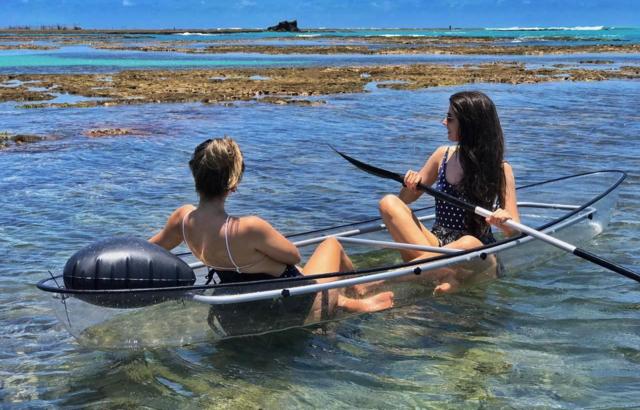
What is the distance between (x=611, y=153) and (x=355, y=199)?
6.02 m

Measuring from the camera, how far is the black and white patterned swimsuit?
252 inches

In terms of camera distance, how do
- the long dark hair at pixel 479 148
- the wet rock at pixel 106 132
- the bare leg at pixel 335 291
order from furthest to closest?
the wet rock at pixel 106 132, the long dark hair at pixel 479 148, the bare leg at pixel 335 291

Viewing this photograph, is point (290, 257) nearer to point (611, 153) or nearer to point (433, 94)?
point (611, 153)

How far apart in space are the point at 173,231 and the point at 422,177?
7.99 feet

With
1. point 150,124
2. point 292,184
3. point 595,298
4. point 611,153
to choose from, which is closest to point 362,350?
point 595,298

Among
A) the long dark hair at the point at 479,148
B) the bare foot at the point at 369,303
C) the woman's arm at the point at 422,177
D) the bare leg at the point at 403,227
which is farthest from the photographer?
the woman's arm at the point at 422,177

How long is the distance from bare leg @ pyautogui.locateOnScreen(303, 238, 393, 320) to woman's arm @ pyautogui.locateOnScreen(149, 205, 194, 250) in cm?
99

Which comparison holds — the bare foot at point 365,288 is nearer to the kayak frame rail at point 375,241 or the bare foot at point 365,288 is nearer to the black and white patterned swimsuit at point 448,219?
the kayak frame rail at point 375,241

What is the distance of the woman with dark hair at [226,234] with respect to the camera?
4680 millimetres

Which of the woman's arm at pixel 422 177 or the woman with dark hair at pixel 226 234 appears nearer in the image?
the woman with dark hair at pixel 226 234

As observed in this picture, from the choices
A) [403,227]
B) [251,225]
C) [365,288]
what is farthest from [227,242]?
[403,227]

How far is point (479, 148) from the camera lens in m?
6.04

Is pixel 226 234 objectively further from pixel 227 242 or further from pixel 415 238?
pixel 415 238

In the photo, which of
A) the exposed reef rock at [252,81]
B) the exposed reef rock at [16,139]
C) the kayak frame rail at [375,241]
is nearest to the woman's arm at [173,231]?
the kayak frame rail at [375,241]
